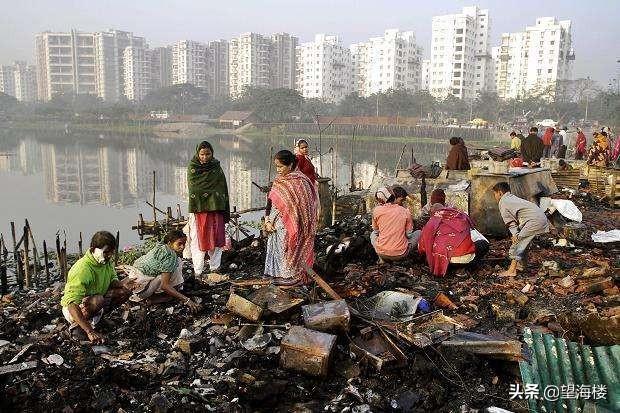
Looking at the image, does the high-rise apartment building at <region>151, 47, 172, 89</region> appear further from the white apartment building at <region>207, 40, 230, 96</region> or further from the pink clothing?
the pink clothing

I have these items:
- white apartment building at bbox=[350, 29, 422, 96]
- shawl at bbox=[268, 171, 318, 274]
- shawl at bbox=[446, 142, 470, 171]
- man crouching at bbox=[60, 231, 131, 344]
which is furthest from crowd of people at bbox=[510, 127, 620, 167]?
white apartment building at bbox=[350, 29, 422, 96]

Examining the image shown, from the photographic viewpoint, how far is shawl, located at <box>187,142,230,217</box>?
575cm

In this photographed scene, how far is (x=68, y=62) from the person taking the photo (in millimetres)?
112938

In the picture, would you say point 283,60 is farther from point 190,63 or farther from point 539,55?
point 539,55

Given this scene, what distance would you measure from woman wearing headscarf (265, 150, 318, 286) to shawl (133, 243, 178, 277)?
3.19ft

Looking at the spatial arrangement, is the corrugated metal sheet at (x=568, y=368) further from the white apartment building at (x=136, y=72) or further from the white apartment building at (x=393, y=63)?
the white apartment building at (x=136, y=72)

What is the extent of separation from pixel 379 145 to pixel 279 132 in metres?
13.5

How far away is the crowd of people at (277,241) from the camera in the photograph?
423cm

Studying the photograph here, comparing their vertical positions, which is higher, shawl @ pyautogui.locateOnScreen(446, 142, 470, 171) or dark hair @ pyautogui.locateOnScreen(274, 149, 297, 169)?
dark hair @ pyautogui.locateOnScreen(274, 149, 297, 169)

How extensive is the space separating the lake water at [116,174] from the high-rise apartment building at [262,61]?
50.6 meters

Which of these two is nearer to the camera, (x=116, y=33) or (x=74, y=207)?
(x=74, y=207)

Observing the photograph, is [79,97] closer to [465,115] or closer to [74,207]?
[465,115]

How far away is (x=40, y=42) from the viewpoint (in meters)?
117

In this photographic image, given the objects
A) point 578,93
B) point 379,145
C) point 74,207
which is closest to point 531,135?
point 74,207
